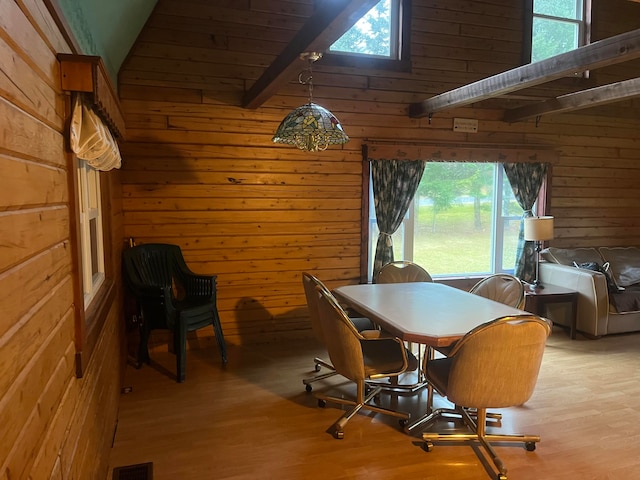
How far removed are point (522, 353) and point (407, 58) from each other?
3.38 meters

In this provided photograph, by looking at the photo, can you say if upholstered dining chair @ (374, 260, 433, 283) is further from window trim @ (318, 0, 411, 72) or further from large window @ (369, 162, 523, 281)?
window trim @ (318, 0, 411, 72)

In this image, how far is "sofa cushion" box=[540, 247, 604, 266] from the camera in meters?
5.15

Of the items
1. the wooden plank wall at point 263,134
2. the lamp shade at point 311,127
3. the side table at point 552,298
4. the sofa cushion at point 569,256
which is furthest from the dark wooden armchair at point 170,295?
the sofa cushion at point 569,256

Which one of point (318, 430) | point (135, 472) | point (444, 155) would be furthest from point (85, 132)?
point (444, 155)

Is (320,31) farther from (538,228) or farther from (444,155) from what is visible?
(538,228)

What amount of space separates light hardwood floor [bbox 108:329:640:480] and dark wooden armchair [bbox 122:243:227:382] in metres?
0.28

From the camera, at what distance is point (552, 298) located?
462cm

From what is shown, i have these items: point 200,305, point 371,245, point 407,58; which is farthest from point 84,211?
point 407,58

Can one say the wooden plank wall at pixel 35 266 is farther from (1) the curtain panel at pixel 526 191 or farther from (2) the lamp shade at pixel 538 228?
(1) the curtain panel at pixel 526 191

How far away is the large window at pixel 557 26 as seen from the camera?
17.1 ft

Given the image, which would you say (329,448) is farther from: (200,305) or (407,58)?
(407,58)

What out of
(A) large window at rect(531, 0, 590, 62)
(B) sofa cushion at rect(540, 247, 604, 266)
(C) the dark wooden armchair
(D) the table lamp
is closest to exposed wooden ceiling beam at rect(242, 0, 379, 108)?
(C) the dark wooden armchair

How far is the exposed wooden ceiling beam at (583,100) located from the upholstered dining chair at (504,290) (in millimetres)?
1761

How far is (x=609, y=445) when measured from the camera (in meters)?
2.70
